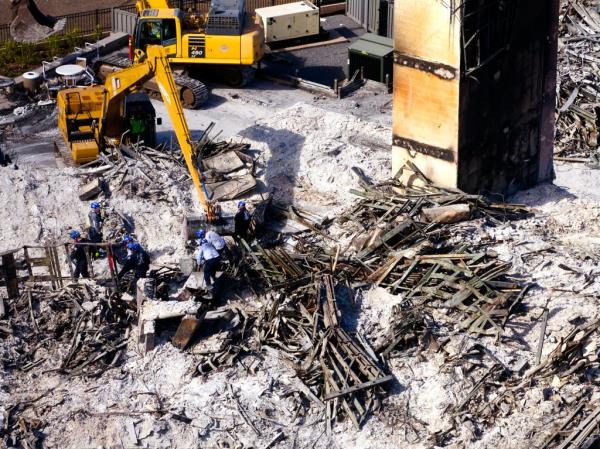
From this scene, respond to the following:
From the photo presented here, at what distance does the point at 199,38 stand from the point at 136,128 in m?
5.63

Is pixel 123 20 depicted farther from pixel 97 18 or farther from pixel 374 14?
pixel 374 14

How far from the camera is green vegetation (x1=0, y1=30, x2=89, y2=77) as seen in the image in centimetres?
3803

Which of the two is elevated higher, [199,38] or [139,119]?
[199,38]

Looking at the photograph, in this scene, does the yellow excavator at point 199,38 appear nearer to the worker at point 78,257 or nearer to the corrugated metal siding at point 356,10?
the corrugated metal siding at point 356,10

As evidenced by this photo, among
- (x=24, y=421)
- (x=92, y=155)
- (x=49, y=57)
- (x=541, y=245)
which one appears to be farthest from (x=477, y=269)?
(x=49, y=57)

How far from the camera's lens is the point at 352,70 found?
36.7 meters

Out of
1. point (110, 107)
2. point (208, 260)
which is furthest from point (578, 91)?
point (208, 260)

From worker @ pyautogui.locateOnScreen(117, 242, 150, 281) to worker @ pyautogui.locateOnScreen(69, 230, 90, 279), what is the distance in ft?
3.58

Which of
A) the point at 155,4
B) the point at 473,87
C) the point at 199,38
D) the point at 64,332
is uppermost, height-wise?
the point at 155,4

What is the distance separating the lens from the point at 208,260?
23.9 meters

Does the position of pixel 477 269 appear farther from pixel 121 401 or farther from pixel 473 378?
pixel 121 401

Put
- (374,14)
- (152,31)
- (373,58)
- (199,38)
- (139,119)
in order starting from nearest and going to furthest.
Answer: (139,119) → (152,31) → (199,38) → (373,58) → (374,14)

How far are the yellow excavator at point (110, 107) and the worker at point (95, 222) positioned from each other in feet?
7.95

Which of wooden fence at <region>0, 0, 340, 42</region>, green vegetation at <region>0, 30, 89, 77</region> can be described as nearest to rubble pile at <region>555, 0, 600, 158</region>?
wooden fence at <region>0, 0, 340, 42</region>
